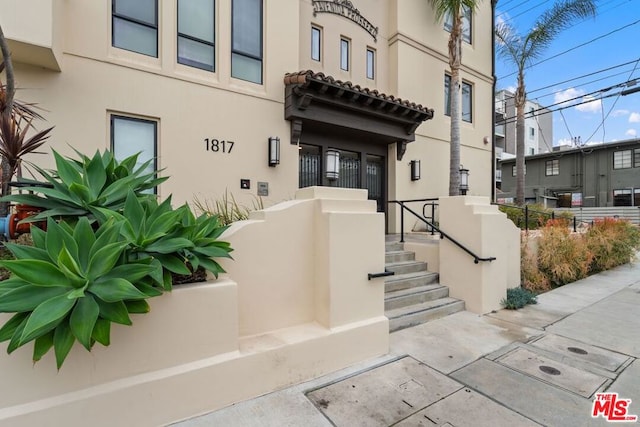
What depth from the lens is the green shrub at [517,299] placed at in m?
5.01

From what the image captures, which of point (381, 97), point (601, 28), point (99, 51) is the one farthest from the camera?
point (601, 28)

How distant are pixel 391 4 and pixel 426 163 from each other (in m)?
4.34

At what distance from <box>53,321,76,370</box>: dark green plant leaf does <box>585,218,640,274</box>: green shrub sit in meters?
9.98

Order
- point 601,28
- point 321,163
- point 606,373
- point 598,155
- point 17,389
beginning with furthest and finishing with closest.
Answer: point 598,155 → point 601,28 → point 321,163 → point 606,373 → point 17,389

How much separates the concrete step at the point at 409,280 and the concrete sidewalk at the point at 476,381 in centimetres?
72

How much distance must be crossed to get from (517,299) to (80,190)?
6.10 metres

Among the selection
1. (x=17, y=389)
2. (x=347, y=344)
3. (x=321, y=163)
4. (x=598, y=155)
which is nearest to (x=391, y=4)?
(x=321, y=163)

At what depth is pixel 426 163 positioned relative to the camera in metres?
8.47

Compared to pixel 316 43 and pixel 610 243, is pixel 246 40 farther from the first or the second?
pixel 610 243

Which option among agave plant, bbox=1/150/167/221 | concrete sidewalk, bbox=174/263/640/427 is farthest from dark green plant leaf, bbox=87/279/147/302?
concrete sidewalk, bbox=174/263/640/427

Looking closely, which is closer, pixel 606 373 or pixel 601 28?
pixel 606 373

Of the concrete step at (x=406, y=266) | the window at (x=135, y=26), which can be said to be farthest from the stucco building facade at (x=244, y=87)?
the concrete step at (x=406, y=266)

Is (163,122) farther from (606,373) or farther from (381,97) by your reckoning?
(606,373)

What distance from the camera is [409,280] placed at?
4.93 meters
